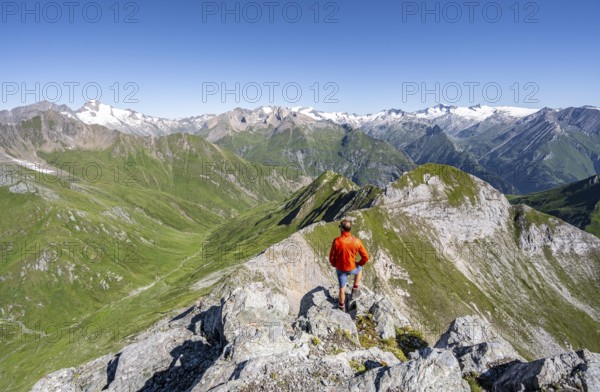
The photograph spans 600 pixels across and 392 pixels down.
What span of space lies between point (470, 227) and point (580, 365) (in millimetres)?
180442

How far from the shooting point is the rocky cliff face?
63.2ft

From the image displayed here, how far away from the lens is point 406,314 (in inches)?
4690

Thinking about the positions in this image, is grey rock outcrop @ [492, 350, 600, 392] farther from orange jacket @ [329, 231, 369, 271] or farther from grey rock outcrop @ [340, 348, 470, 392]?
orange jacket @ [329, 231, 369, 271]

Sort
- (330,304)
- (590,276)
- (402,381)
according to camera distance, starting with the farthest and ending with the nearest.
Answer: (590,276) < (330,304) < (402,381)

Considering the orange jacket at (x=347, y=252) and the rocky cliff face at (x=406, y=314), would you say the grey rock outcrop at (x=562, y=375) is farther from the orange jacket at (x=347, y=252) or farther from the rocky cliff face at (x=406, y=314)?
the orange jacket at (x=347, y=252)

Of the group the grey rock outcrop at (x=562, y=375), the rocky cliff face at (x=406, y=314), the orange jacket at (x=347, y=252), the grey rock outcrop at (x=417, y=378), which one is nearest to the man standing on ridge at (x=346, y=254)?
the orange jacket at (x=347, y=252)

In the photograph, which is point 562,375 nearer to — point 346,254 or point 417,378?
point 417,378

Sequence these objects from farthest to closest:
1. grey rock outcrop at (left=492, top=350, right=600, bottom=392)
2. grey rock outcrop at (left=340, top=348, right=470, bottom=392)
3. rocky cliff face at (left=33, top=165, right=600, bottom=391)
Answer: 1. rocky cliff face at (left=33, top=165, right=600, bottom=391)
2. grey rock outcrop at (left=340, top=348, right=470, bottom=392)
3. grey rock outcrop at (left=492, top=350, right=600, bottom=392)

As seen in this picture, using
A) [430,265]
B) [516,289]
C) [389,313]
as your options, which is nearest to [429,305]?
[430,265]

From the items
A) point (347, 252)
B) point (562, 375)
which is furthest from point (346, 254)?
point (562, 375)

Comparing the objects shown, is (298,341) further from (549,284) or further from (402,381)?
(549,284)

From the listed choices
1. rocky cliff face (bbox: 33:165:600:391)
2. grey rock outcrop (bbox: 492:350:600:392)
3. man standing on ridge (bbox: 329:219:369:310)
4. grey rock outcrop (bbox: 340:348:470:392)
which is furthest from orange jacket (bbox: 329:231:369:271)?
grey rock outcrop (bbox: 492:350:600:392)

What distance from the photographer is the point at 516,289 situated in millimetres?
166000

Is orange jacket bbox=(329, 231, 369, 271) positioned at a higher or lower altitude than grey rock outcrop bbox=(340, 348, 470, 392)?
higher
